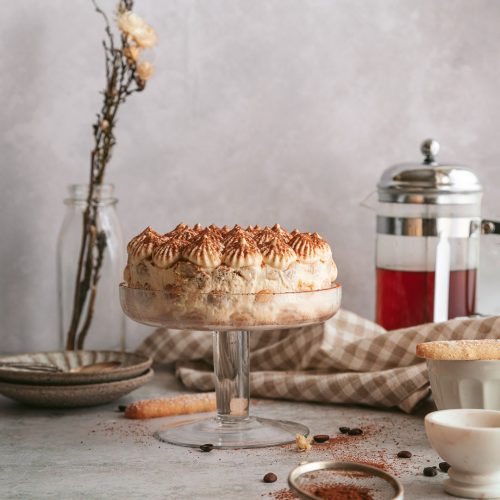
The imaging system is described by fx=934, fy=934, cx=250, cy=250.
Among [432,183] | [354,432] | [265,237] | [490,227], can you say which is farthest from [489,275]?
[265,237]

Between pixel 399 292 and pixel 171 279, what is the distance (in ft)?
2.43

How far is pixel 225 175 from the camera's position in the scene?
230 cm

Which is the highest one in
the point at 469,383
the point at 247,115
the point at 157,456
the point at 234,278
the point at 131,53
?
the point at 131,53

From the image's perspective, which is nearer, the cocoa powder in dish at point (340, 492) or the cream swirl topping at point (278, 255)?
the cocoa powder in dish at point (340, 492)

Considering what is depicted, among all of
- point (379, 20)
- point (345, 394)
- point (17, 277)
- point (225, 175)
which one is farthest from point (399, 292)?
point (17, 277)

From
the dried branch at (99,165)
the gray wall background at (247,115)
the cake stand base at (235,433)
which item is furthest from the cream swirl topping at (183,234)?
the gray wall background at (247,115)

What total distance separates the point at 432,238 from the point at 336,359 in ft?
1.16

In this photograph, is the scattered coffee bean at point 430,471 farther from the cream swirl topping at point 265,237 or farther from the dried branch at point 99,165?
the dried branch at point 99,165

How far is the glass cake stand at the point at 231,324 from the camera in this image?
1404mm

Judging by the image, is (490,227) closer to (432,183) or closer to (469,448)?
(432,183)

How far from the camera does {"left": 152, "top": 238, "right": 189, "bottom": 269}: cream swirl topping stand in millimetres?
1440

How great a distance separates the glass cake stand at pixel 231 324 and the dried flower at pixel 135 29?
2.39 ft

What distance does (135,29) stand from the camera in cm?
203

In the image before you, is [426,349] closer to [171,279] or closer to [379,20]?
[171,279]
